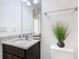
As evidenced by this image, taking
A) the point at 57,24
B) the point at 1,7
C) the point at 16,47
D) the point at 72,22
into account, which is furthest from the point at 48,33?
the point at 1,7

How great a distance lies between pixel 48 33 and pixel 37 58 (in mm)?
558

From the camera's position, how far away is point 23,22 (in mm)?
2264

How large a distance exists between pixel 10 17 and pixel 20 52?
3.46 ft

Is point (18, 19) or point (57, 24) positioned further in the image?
point (18, 19)

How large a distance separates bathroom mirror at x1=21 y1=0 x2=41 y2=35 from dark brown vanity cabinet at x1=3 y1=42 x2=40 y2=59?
1.33ft

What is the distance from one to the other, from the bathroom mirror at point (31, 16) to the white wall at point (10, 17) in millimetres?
117

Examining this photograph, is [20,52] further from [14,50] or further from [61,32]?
[61,32]

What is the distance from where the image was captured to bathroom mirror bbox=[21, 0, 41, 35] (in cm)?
187

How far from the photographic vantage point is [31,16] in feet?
6.61

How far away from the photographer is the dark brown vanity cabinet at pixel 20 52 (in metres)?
1.34

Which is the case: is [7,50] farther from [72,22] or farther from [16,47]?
[72,22]

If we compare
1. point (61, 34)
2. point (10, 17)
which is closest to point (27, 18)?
point (10, 17)

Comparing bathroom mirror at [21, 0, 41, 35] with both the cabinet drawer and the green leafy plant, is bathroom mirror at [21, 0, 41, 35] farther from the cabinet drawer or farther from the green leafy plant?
the cabinet drawer

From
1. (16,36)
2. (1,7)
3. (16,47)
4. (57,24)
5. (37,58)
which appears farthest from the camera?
(16,36)
